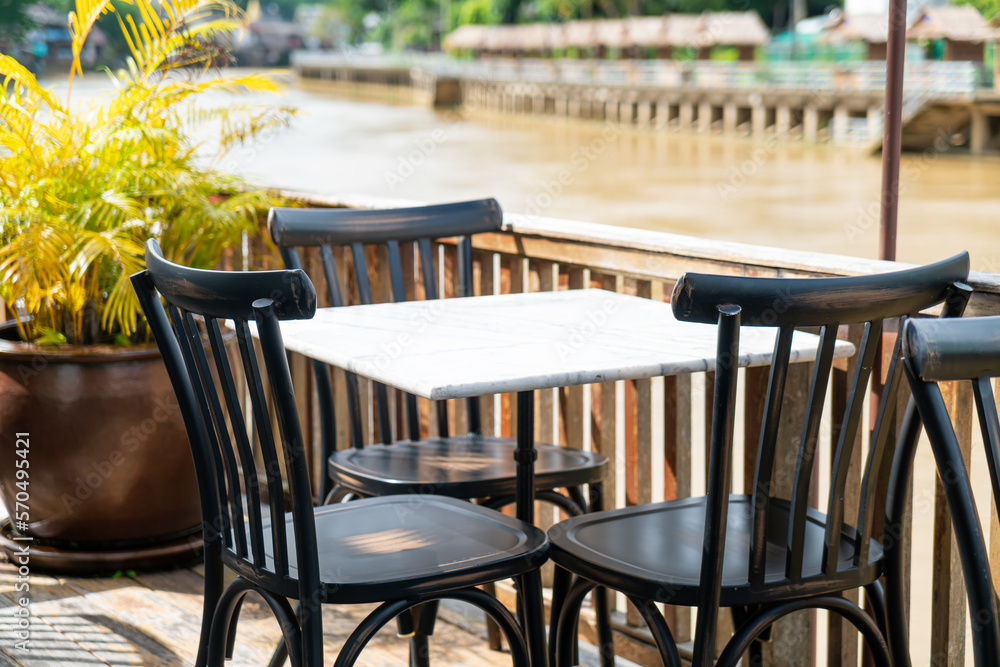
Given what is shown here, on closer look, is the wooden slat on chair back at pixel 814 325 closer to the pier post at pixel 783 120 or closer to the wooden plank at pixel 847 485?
the wooden plank at pixel 847 485

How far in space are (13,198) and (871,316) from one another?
2348 mm

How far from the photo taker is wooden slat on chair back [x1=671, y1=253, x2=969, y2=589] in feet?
4.75

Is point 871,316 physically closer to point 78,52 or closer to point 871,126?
→ point 78,52

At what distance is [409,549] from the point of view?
6.03 ft

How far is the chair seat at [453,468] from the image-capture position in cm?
225

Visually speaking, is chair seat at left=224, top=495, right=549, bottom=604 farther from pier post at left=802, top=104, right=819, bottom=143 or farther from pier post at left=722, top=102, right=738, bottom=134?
pier post at left=722, top=102, right=738, bottom=134

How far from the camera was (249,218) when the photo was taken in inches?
137

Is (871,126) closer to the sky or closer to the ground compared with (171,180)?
closer to the ground

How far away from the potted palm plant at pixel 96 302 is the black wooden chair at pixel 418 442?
607mm

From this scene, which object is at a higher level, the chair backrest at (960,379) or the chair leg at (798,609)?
the chair backrest at (960,379)

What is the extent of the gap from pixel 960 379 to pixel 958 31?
3113 centimetres

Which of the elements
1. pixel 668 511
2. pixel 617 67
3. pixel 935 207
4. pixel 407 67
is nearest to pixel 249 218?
pixel 668 511

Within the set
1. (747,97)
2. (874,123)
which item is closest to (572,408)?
(874,123)

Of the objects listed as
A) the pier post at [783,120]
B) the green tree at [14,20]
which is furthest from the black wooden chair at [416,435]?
the pier post at [783,120]
